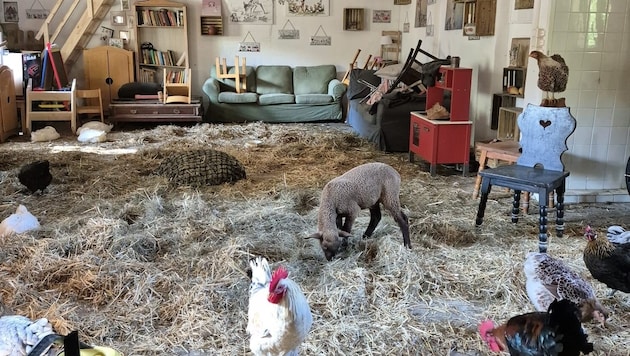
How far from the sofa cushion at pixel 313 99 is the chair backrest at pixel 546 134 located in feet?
17.2

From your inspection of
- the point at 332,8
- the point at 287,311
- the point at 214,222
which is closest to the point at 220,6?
the point at 332,8

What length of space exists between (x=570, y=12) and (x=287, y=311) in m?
3.74

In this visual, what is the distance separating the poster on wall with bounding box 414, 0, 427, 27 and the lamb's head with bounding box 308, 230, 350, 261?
5.79 metres

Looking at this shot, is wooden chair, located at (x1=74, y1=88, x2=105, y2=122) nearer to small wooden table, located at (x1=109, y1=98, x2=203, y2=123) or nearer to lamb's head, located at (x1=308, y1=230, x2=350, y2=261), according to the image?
small wooden table, located at (x1=109, y1=98, x2=203, y2=123)

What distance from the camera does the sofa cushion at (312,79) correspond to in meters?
9.44

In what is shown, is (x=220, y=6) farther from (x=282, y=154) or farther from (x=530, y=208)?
(x=530, y=208)

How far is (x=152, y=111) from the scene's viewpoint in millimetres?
8391

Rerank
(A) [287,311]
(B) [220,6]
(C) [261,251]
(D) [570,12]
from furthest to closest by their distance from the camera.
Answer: (B) [220,6] < (D) [570,12] < (C) [261,251] < (A) [287,311]

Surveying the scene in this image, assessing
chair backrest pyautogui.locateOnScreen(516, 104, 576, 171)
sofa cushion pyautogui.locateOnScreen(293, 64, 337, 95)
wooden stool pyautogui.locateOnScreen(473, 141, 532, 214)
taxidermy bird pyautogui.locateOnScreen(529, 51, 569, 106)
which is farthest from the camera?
sofa cushion pyautogui.locateOnScreen(293, 64, 337, 95)

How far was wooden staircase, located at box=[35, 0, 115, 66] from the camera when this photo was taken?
885 centimetres

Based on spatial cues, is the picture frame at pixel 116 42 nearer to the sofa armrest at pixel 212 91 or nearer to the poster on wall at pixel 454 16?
the sofa armrest at pixel 212 91

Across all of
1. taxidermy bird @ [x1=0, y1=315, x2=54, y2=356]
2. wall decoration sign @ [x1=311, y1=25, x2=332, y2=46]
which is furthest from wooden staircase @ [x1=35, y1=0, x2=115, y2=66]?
taxidermy bird @ [x1=0, y1=315, x2=54, y2=356]

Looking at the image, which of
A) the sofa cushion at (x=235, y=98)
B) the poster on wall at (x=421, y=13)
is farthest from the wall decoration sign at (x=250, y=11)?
the poster on wall at (x=421, y=13)

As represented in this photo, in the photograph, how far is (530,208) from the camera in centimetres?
466
